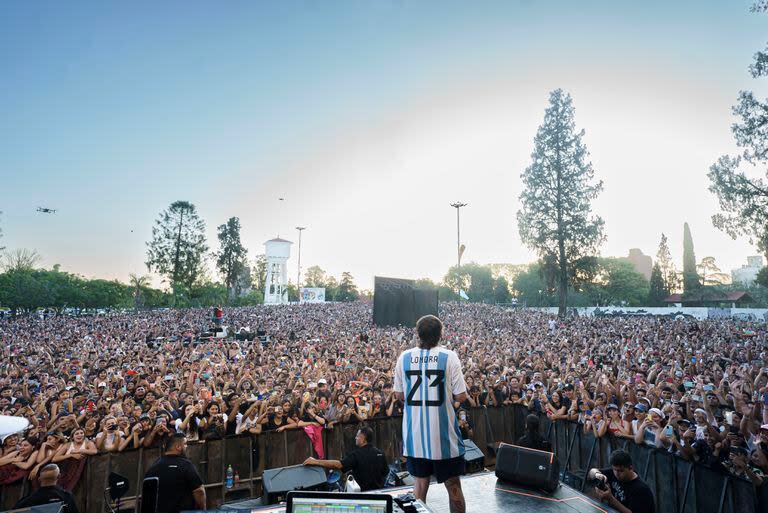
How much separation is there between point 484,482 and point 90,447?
6176 millimetres

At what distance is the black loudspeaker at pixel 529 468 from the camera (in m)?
3.96

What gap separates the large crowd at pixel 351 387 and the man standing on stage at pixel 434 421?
441 centimetres

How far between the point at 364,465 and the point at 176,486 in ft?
7.15

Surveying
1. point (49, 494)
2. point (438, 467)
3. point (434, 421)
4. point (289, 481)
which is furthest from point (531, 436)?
point (49, 494)

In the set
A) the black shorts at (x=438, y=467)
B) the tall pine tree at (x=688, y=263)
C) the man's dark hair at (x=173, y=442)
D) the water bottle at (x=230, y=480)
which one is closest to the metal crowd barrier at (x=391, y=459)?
the water bottle at (x=230, y=480)

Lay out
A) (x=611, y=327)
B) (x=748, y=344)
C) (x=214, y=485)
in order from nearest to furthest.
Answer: (x=214, y=485), (x=748, y=344), (x=611, y=327)

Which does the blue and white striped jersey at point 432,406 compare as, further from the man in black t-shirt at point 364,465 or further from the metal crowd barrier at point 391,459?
the metal crowd barrier at point 391,459

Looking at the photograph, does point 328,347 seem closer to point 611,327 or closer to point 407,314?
point 407,314

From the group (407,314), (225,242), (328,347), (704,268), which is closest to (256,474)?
(328,347)

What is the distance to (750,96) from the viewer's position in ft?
58.9

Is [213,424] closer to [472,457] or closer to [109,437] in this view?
[109,437]

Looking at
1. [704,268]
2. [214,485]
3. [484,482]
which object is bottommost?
[214,485]

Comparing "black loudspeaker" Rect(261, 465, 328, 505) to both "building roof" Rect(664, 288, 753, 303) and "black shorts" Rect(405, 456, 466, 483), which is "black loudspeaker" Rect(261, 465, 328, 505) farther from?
"building roof" Rect(664, 288, 753, 303)

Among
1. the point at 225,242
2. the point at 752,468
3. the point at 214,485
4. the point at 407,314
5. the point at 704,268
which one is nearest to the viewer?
the point at 752,468
